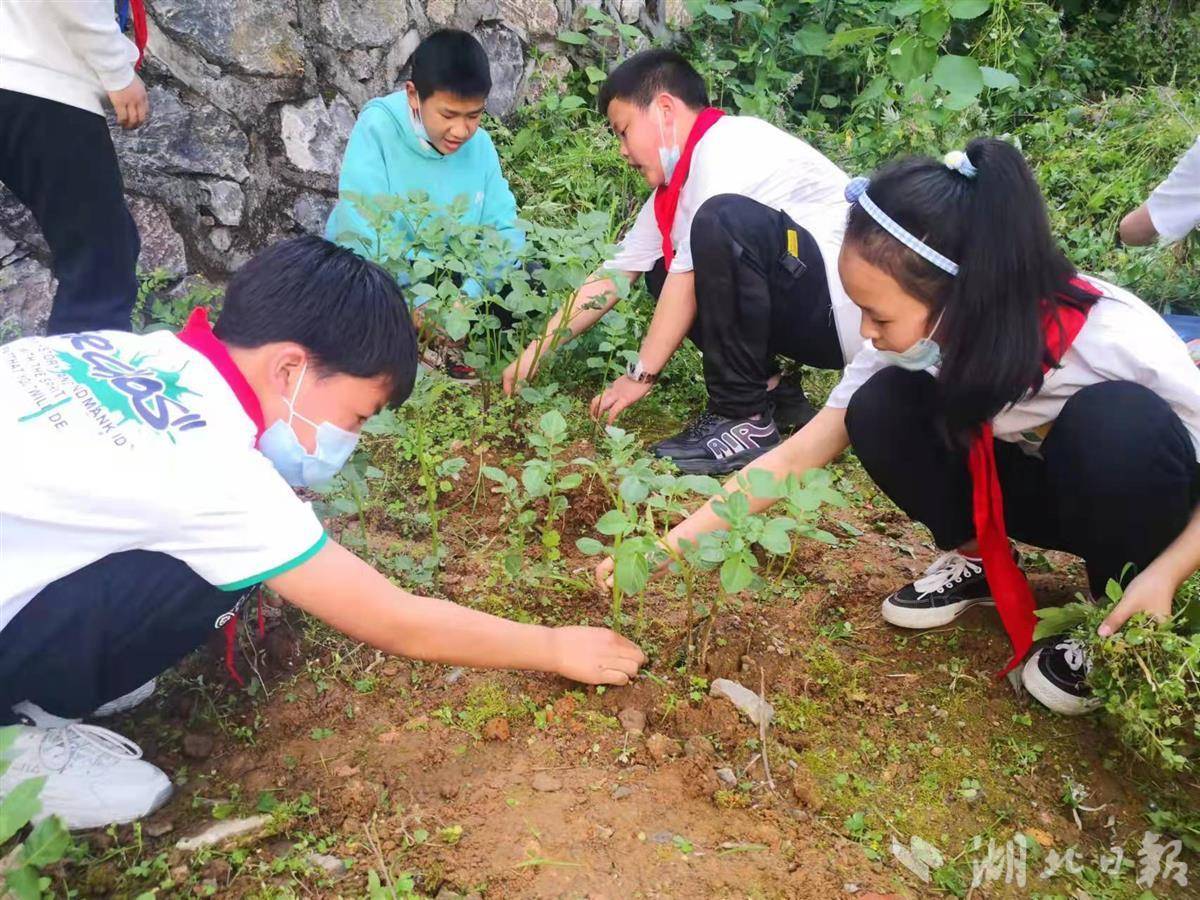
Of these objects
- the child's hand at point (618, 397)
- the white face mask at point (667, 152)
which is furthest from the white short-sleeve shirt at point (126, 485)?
the white face mask at point (667, 152)

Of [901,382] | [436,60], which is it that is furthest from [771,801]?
[436,60]

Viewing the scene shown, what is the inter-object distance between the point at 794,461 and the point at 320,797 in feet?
3.71

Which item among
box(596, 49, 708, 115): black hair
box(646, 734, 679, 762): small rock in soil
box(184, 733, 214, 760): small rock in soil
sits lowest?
box(184, 733, 214, 760): small rock in soil

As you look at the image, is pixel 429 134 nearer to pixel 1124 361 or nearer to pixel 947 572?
pixel 947 572

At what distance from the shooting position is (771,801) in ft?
5.53

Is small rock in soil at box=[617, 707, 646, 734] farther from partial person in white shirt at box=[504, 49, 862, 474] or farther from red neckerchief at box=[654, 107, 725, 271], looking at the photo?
red neckerchief at box=[654, 107, 725, 271]

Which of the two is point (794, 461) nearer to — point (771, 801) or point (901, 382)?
point (901, 382)

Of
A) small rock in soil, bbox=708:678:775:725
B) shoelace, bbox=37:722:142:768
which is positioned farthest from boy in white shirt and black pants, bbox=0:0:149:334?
small rock in soil, bbox=708:678:775:725

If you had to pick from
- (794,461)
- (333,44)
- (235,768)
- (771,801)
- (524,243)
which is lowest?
(235,768)

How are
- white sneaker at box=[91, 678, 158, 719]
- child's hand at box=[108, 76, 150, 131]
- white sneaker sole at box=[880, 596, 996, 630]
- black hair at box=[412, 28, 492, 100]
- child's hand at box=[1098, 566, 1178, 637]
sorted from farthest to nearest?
black hair at box=[412, 28, 492, 100]
child's hand at box=[108, 76, 150, 131]
white sneaker sole at box=[880, 596, 996, 630]
white sneaker at box=[91, 678, 158, 719]
child's hand at box=[1098, 566, 1178, 637]

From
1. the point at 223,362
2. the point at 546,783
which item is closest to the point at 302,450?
the point at 223,362

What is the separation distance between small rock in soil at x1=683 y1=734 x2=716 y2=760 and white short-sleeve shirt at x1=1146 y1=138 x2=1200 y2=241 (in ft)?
6.89

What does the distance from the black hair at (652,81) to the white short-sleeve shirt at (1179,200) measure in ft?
4.42

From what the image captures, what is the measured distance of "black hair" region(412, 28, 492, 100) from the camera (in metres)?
3.14
